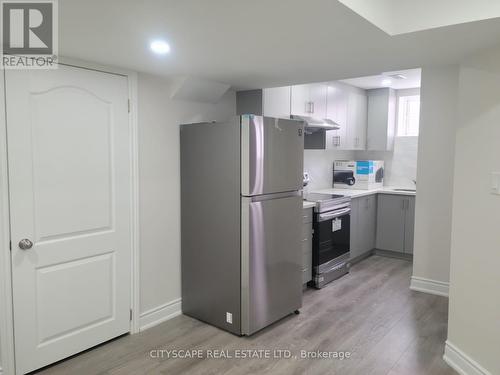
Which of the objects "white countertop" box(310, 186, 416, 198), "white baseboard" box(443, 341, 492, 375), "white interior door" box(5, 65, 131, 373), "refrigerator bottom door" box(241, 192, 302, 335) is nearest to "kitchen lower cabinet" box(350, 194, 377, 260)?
"white countertop" box(310, 186, 416, 198)

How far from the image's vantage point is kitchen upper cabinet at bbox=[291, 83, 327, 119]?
4.23 metres

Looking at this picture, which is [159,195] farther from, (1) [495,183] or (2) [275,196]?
(1) [495,183]

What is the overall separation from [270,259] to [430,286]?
6.40 feet

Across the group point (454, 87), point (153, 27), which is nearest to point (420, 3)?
point (153, 27)

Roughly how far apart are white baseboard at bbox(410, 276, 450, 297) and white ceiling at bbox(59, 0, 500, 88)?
2.28 m

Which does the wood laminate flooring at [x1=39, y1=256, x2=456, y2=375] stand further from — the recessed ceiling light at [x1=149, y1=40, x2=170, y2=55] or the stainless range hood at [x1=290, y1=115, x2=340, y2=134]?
the recessed ceiling light at [x1=149, y1=40, x2=170, y2=55]

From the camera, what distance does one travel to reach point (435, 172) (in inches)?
151

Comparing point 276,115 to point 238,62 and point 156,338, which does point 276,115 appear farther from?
point 156,338

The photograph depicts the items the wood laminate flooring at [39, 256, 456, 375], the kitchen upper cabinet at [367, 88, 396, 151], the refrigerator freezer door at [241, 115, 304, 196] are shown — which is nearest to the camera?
the wood laminate flooring at [39, 256, 456, 375]

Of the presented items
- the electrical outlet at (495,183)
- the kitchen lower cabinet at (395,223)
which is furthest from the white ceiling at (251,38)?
the kitchen lower cabinet at (395,223)

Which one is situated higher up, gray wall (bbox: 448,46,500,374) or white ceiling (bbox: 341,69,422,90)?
white ceiling (bbox: 341,69,422,90)

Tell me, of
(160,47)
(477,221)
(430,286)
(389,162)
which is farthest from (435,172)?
(160,47)

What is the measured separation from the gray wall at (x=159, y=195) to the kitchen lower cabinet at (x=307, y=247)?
51.0 inches

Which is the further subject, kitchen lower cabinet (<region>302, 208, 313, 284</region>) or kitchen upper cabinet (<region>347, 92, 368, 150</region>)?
kitchen upper cabinet (<region>347, 92, 368, 150</region>)
